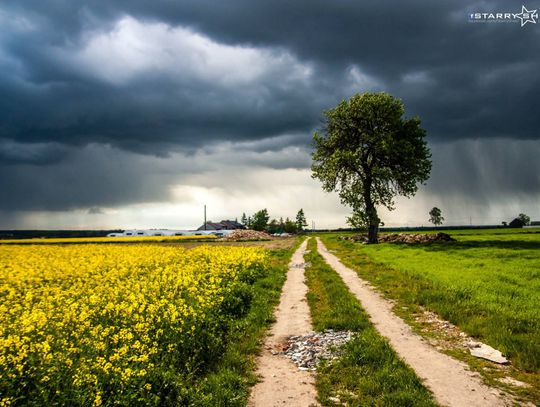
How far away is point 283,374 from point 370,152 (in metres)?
42.7

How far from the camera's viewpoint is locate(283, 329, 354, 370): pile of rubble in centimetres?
901

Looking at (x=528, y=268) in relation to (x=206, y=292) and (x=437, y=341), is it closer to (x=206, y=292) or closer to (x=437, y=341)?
(x=437, y=341)

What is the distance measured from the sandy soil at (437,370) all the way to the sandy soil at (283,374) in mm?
2387

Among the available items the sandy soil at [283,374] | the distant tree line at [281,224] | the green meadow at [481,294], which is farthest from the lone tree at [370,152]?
the distant tree line at [281,224]

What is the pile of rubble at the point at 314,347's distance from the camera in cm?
901

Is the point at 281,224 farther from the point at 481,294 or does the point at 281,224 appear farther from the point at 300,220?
the point at 481,294

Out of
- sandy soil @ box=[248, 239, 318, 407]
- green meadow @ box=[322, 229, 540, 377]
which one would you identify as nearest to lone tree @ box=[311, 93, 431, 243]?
green meadow @ box=[322, 229, 540, 377]

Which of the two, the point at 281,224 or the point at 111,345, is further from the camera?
the point at 281,224

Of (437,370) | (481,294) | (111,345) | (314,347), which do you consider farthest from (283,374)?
(481,294)

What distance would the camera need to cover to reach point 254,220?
7082 inches

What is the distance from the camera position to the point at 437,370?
821cm

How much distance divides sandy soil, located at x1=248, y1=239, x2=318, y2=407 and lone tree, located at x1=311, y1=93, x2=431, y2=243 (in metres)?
34.7

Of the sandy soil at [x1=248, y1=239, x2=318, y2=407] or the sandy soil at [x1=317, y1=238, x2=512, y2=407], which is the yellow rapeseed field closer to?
the sandy soil at [x1=248, y1=239, x2=318, y2=407]

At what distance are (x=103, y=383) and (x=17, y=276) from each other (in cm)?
1489
